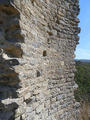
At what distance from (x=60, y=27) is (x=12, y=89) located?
2.65 metres

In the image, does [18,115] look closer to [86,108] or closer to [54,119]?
[54,119]

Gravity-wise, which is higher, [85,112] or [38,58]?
[38,58]

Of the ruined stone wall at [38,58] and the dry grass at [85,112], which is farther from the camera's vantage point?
the dry grass at [85,112]

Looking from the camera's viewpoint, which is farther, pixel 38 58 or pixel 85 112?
pixel 85 112

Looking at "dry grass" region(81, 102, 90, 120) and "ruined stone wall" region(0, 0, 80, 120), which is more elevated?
"ruined stone wall" region(0, 0, 80, 120)

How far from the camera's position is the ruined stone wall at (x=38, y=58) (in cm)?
241

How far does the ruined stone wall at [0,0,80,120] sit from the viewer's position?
7.90ft

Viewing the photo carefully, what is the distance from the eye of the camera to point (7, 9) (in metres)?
2.52

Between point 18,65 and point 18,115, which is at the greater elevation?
point 18,65

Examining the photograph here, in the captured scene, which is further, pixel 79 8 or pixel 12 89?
pixel 79 8

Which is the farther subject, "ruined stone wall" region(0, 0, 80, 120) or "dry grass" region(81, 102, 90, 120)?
"dry grass" region(81, 102, 90, 120)

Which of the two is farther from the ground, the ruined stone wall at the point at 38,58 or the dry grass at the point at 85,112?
the ruined stone wall at the point at 38,58

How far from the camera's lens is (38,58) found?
3.35 meters

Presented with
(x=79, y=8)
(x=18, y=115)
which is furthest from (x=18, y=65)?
(x=79, y=8)
